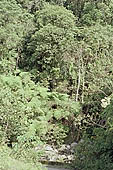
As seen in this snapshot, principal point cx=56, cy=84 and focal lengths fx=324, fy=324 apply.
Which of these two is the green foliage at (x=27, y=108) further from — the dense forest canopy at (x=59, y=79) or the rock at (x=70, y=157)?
the rock at (x=70, y=157)

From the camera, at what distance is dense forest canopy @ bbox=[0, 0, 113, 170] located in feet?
36.0

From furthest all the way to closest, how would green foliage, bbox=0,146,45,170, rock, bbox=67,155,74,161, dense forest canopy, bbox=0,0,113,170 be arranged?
rock, bbox=67,155,74,161 < dense forest canopy, bbox=0,0,113,170 < green foliage, bbox=0,146,45,170

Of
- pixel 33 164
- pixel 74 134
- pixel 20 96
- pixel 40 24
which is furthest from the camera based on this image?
pixel 40 24

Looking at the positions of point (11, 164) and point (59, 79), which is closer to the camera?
point (11, 164)

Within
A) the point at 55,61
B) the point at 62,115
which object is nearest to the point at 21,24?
the point at 55,61

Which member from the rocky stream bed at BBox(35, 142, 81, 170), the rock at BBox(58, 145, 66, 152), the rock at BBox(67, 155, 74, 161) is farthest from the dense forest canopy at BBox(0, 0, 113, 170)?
the rock at BBox(67, 155, 74, 161)

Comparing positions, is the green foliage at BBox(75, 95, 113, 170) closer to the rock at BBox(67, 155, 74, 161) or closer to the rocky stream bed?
the rocky stream bed

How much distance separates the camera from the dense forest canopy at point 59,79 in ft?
36.0

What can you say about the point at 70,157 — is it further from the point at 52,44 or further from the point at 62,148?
the point at 52,44

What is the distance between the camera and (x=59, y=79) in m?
16.1

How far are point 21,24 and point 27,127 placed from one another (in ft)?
26.5

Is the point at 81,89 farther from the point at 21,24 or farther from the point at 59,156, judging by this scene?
the point at 21,24

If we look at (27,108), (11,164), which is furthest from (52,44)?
(11,164)

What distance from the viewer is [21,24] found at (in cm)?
1844
